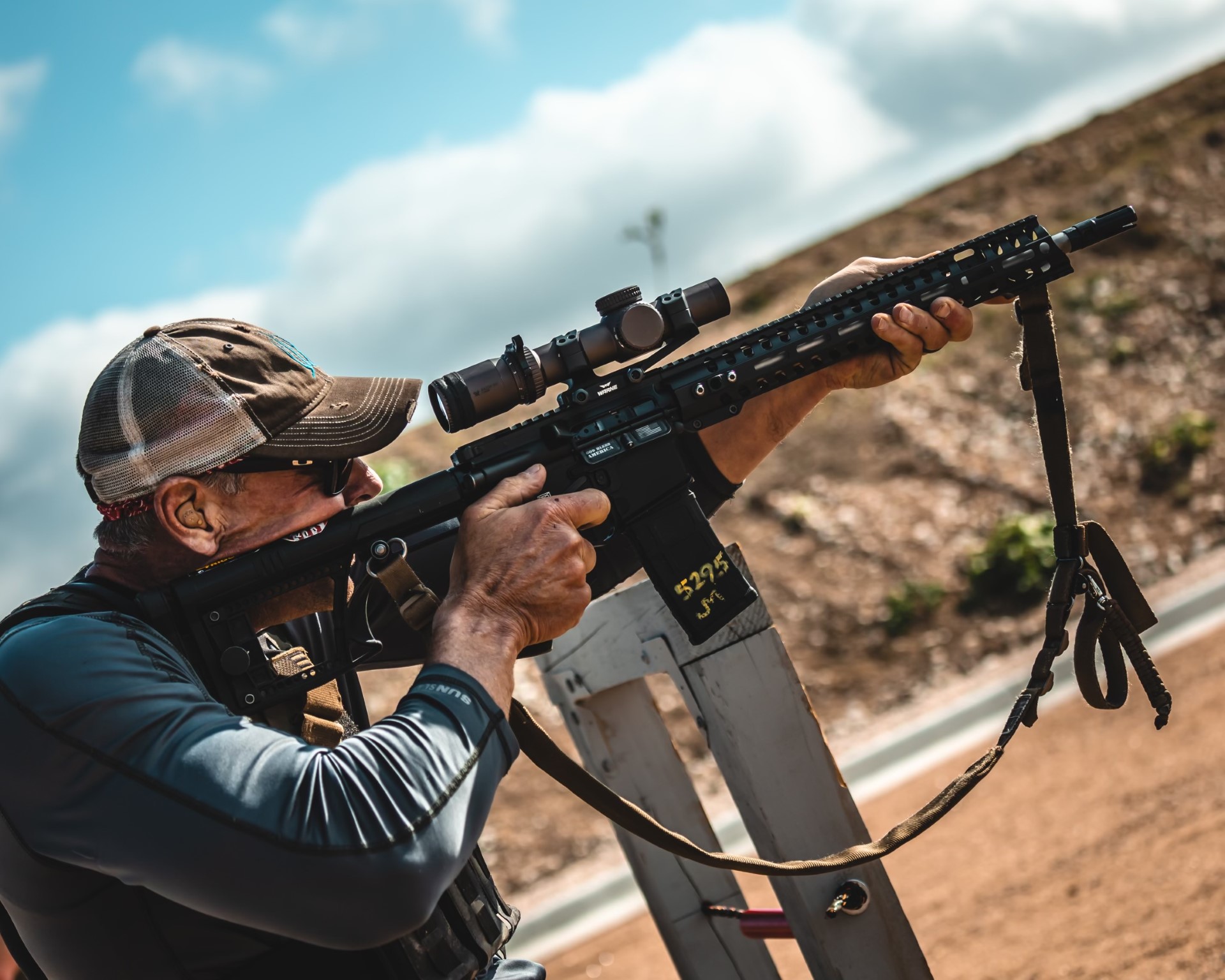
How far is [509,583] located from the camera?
2.26 metres

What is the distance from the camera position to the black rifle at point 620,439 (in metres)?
2.40

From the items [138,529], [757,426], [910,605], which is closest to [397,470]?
[910,605]

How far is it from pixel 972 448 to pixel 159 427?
1209 centimetres

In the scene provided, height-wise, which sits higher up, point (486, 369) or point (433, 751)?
point (486, 369)

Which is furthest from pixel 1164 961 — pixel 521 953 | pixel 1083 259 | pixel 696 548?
pixel 1083 259

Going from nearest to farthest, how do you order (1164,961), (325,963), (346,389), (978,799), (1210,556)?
(325,963) < (346,389) < (1164,961) < (978,799) < (1210,556)

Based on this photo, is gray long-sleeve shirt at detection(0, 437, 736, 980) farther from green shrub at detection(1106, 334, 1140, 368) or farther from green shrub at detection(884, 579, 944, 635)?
green shrub at detection(1106, 334, 1140, 368)

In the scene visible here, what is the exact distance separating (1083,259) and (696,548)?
1462cm

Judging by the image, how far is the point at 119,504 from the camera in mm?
2424

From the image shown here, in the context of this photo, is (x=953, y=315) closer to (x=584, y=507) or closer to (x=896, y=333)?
(x=896, y=333)

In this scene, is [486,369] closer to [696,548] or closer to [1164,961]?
[696,548]

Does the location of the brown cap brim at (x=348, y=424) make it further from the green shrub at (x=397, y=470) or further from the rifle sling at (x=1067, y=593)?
the green shrub at (x=397, y=470)

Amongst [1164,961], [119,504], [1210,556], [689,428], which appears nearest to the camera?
[119,504]

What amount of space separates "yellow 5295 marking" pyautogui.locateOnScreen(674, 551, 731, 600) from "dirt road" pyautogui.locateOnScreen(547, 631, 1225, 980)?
7.76ft
